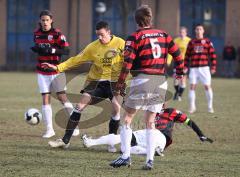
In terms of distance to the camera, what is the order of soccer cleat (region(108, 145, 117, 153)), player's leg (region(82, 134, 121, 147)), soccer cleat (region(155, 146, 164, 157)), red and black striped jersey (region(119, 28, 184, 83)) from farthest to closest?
soccer cleat (region(108, 145, 117, 153))
player's leg (region(82, 134, 121, 147))
soccer cleat (region(155, 146, 164, 157))
red and black striped jersey (region(119, 28, 184, 83))

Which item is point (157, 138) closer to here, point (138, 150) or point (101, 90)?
point (138, 150)

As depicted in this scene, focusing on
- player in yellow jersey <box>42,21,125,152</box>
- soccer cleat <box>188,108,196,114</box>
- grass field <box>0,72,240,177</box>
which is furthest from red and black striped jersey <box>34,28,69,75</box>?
soccer cleat <box>188,108,196,114</box>

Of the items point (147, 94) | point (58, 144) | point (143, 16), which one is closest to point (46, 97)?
point (58, 144)

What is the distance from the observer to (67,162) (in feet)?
34.0

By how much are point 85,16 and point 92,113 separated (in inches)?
1162

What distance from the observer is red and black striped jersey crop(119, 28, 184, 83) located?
973 centimetres

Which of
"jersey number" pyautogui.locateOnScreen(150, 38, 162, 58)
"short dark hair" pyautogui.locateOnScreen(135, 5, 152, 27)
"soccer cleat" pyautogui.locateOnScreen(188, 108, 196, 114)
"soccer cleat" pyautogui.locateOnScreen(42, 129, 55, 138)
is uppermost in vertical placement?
"short dark hair" pyautogui.locateOnScreen(135, 5, 152, 27)

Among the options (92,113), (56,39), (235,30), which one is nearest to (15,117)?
(92,113)

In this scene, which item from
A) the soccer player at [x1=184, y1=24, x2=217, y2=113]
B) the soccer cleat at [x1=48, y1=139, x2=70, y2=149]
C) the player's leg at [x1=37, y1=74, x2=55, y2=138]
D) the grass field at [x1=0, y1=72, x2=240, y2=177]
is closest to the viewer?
the grass field at [x1=0, y1=72, x2=240, y2=177]

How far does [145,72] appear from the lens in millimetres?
9883

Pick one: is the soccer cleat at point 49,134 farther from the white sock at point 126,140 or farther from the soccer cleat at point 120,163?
the soccer cleat at point 120,163

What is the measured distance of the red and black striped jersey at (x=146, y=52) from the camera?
9.73 metres

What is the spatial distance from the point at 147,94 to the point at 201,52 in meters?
9.23

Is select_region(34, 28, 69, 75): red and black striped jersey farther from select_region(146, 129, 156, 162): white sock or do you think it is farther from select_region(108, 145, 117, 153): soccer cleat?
select_region(146, 129, 156, 162): white sock
